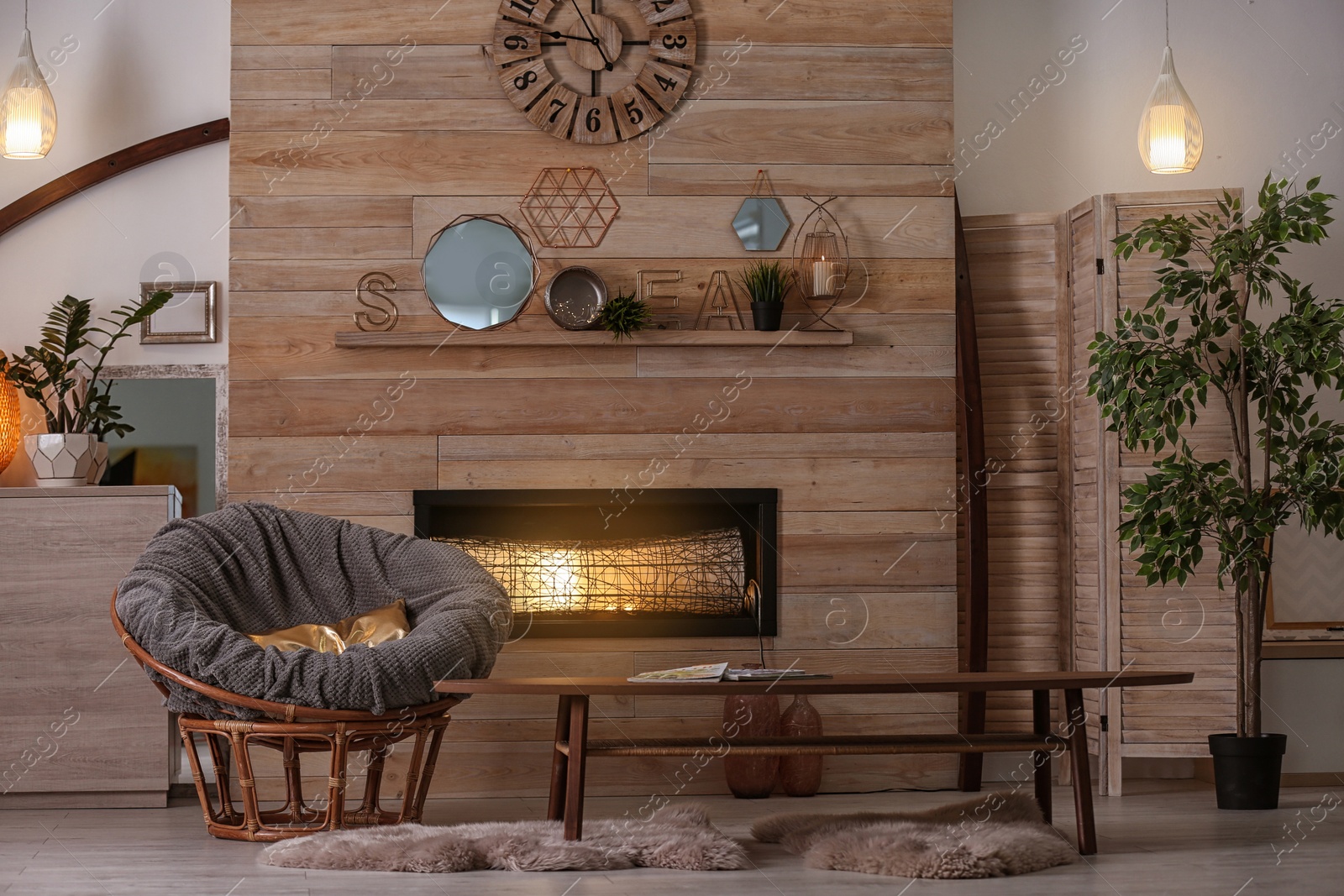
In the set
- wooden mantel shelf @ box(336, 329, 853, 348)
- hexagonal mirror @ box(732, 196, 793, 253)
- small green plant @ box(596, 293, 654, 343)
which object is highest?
hexagonal mirror @ box(732, 196, 793, 253)

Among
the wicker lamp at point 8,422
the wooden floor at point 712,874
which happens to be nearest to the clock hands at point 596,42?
the wicker lamp at point 8,422

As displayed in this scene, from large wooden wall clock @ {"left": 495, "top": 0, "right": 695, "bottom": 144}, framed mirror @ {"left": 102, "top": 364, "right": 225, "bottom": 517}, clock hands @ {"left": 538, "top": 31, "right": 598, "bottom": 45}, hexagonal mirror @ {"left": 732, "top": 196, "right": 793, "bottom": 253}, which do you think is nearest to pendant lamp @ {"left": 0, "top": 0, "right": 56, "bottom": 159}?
framed mirror @ {"left": 102, "top": 364, "right": 225, "bottom": 517}

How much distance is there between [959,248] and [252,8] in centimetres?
240

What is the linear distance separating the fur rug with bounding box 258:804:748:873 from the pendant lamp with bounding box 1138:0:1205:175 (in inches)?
110

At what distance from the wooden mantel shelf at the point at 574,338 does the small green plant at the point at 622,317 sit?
2 centimetres

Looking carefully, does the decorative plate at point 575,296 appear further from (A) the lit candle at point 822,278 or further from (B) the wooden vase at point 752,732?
(B) the wooden vase at point 752,732

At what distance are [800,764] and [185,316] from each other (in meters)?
2.56

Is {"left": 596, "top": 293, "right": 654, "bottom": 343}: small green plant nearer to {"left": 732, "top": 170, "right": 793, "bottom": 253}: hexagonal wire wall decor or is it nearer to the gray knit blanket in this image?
{"left": 732, "top": 170, "right": 793, "bottom": 253}: hexagonal wire wall decor

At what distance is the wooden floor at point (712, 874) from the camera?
2.48 metres

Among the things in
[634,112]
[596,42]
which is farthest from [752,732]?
[596,42]

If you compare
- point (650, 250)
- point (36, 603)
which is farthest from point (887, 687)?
point (36, 603)

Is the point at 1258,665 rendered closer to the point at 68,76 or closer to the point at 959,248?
the point at 959,248

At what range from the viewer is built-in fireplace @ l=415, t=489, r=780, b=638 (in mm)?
3744

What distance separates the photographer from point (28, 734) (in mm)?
3477
